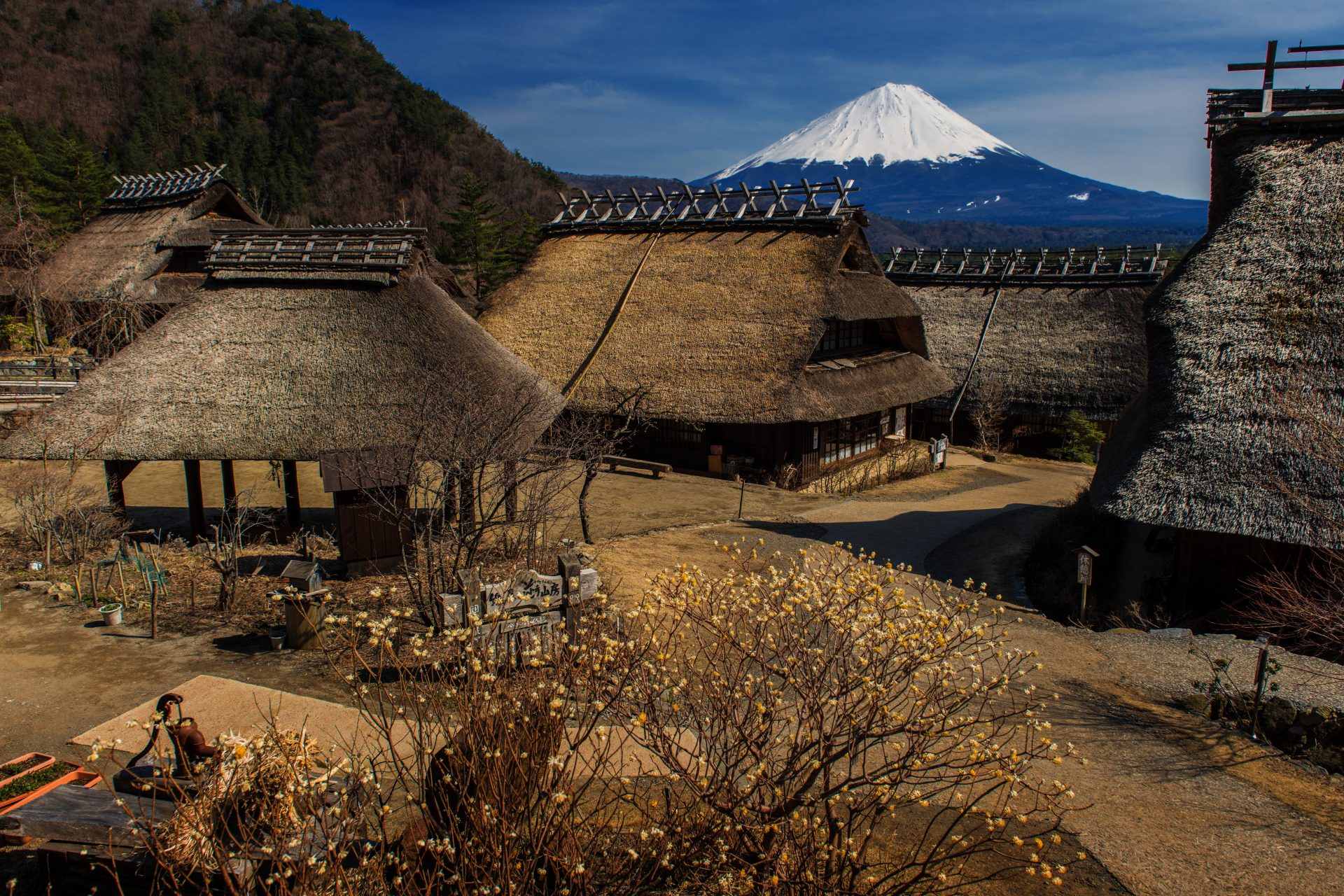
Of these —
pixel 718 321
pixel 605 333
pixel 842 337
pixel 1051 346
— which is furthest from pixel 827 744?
pixel 1051 346

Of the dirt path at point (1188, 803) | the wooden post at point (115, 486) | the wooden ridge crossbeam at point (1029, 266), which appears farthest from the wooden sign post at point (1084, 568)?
the wooden ridge crossbeam at point (1029, 266)

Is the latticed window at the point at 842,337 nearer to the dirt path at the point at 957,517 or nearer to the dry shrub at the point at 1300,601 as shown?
the dirt path at the point at 957,517

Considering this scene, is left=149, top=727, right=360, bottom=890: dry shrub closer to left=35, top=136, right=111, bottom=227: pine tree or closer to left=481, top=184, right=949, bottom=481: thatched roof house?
left=481, top=184, right=949, bottom=481: thatched roof house

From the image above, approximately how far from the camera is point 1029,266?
1204 inches

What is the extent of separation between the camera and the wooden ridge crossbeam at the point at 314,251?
15039 millimetres

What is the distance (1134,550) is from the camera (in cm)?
1633

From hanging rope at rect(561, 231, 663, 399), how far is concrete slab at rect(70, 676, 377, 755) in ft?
46.4

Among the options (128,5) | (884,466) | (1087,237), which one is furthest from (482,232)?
(1087,237)

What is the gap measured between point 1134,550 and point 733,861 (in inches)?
577

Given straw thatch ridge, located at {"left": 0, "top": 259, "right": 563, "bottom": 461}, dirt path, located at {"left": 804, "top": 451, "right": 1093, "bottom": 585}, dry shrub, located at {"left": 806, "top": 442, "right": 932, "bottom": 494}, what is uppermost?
straw thatch ridge, located at {"left": 0, "top": 259, "right": 563, "bottom": 461}

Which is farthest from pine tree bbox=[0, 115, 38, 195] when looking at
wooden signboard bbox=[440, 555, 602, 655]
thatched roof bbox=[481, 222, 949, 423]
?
wooden signboard bbox=[440, 555, 602, 655]

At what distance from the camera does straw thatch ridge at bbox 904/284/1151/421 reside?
26.7 meters

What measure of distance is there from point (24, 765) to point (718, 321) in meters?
17.6

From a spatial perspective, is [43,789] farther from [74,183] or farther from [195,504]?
[74,183]
